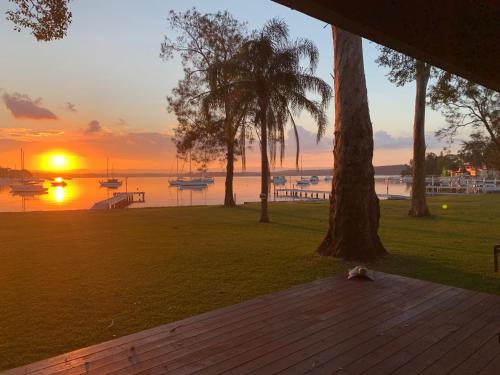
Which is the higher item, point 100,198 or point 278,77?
point 278,77

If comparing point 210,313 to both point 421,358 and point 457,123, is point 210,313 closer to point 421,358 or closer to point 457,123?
point 421,358

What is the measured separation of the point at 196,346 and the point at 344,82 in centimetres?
662

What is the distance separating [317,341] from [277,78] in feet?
41.0

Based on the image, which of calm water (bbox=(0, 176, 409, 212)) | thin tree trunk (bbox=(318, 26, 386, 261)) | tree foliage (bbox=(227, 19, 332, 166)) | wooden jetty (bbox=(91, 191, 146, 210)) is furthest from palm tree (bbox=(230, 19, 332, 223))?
calm water (bbox=(0, 176, 409, 212))

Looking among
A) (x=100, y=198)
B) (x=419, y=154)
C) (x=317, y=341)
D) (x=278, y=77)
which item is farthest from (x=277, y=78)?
(x=100, y=198)

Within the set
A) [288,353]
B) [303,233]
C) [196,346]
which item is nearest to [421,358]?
[288,353]

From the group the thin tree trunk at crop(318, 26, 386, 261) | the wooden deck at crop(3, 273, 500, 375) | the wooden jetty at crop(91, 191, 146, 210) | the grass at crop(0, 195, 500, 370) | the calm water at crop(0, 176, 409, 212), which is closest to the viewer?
the wooden deck at crop(3, 273, 500, 375)

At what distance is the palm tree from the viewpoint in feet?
49.0

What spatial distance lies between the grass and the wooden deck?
0.78 metres

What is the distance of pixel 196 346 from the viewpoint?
146 inches

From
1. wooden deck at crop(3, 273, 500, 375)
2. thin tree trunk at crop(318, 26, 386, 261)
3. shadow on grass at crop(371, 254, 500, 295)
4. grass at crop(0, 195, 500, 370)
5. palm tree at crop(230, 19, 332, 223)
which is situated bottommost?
shadow on grass at crop(371, 254, 500, 295)

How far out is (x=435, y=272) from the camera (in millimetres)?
7512

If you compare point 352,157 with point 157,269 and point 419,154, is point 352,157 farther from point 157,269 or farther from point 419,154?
point 419,154

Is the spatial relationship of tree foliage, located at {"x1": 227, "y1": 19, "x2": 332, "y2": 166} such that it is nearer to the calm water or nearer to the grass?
the grass
